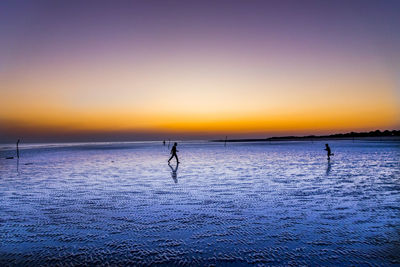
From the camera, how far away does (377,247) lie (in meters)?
6.79

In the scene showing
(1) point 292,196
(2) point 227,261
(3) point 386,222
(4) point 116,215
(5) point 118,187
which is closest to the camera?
(2) point 227,261

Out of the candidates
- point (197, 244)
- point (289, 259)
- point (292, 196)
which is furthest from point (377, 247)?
point (292, 196)

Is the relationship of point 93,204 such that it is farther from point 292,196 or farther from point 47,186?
point 292,196

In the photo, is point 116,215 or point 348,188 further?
point 348,188

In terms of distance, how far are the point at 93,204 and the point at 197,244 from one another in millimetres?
6390

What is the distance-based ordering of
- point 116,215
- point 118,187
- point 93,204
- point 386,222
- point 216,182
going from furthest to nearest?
point 216,182 < point 118,187 < point 93,204 < point 116,215 < point 386,222

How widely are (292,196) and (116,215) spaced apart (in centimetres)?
762

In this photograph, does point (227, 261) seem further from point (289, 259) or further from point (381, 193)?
point (381, 193)

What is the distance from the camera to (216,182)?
17234mm

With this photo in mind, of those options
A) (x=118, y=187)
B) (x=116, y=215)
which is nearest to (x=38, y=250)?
(x=116, y=215)

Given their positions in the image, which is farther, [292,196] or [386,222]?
[292,196]

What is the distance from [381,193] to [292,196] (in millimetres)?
4265

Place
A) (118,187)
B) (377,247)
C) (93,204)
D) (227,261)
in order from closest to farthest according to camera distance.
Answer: (227,261) → (377,247) → (93,204) → (118,187)

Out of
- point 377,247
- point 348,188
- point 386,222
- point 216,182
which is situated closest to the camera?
point 377,247
